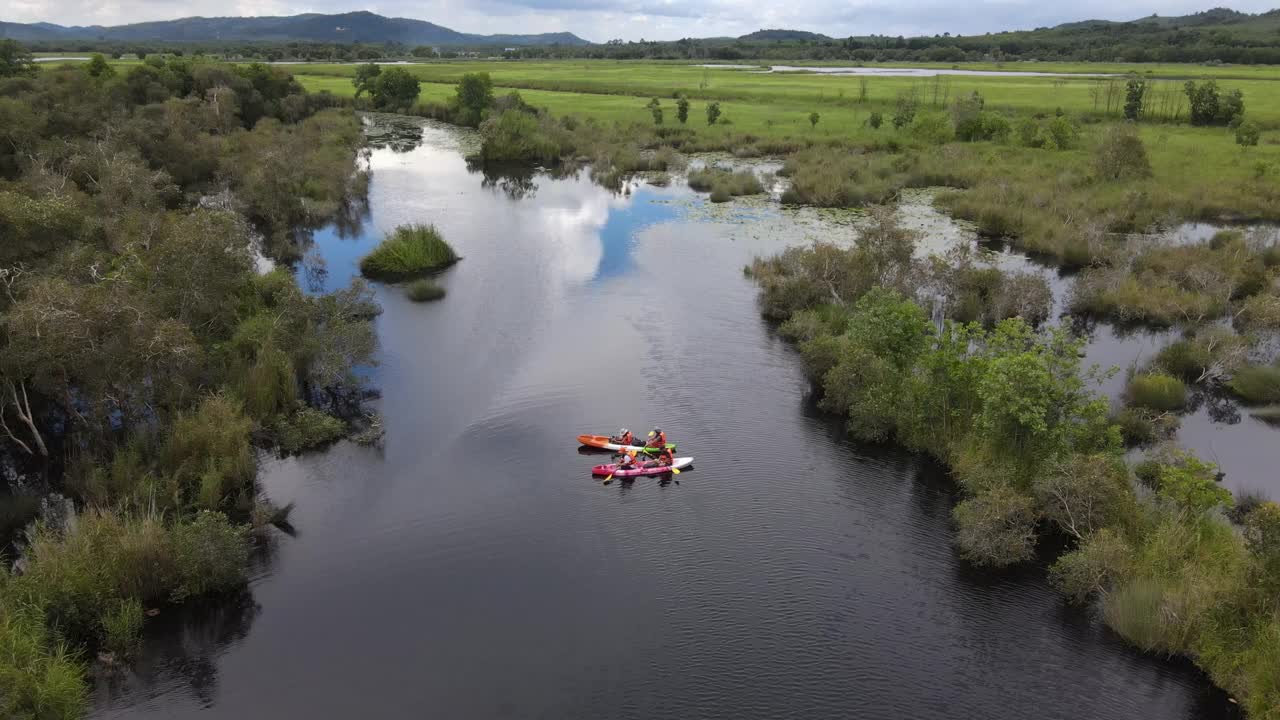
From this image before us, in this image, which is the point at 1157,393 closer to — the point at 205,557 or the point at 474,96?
the point at 205,557

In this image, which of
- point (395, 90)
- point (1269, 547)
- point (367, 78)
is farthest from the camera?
point (367, 78)

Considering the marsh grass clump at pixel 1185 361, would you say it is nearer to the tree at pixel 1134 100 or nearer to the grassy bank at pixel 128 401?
the grassy bank at pixel 128 401

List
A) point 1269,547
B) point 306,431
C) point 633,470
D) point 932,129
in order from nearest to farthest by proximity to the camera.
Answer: point 1269,547
point 633,470
point 306,431
point 932,129

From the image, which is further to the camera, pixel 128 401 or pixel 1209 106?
pixel 1209 106

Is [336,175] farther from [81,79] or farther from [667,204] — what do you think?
[667,204]

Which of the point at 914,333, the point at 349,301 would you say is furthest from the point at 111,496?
the point at 914,333

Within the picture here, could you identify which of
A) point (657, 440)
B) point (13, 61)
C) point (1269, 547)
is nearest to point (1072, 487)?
point (1269, 547)

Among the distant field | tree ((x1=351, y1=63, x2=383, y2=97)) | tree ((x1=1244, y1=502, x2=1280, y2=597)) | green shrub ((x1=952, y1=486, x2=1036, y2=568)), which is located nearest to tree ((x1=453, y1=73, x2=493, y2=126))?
tree ((x1=351, y1=63, x2=383, y2=97))
